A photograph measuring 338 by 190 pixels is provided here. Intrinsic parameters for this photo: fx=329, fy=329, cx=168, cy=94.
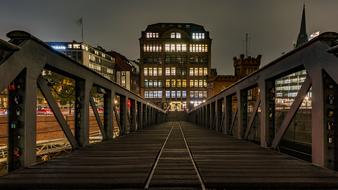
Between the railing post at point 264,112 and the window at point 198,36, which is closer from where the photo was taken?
the railing post at point 264,112

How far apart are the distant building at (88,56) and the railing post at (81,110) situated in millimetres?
102738

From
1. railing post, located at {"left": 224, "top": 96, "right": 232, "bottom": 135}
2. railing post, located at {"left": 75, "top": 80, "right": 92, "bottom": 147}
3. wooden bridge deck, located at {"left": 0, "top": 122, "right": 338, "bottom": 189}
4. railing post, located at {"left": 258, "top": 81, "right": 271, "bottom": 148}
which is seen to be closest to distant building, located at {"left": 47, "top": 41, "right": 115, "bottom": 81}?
railing post, located at {"left": 224, "top": 96, "right": 232, "bottom": 135}

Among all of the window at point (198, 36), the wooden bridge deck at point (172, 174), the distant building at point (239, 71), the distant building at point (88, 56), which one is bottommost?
the wooden bridge deck at point (172, 174)

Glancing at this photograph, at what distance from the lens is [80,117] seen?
30.8 ft

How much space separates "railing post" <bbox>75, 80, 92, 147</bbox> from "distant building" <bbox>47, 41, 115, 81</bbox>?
10274 centimetres

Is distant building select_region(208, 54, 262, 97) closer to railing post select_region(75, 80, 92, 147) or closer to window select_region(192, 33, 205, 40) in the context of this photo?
window select_region(192, 33, 205, 40)

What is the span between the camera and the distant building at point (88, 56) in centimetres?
11636

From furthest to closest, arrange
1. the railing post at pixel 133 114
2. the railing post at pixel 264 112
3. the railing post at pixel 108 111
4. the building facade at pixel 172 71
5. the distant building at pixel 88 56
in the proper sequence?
the building facade at pixel 172 71, the distant building at pixel 88 56, the railing post at pixel 133 114, the railing post at pixel 108 111, the railing post at pixel 264 112

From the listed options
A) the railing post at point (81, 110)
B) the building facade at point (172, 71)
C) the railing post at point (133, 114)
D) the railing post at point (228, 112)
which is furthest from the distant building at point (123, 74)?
the railing post at point (81, 110)

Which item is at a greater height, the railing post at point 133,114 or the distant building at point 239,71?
the distant building at point 239,71

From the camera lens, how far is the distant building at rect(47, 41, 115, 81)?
116m

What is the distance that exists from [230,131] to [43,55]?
11168 mm

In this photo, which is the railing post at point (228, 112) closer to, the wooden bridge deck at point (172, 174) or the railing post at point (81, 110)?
the railing post at point (81, 110)

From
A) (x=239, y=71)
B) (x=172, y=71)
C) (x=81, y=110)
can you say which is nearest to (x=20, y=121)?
(x=81, y=110)
